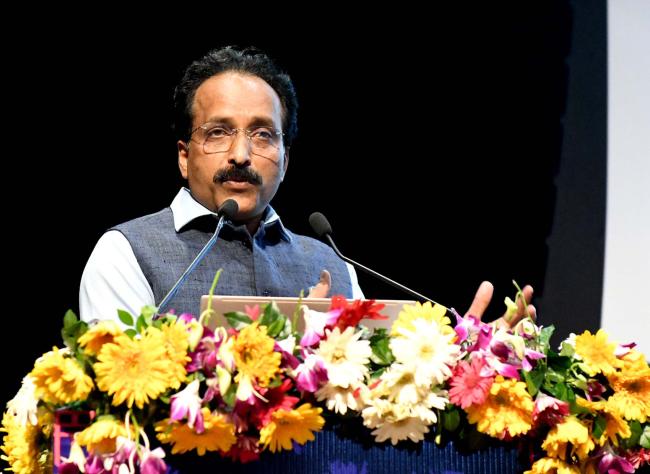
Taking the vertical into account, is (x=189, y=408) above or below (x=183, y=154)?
below

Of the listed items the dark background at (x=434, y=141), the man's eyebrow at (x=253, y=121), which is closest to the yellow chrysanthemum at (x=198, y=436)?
the man's eyebrow at (x=253, y=121)

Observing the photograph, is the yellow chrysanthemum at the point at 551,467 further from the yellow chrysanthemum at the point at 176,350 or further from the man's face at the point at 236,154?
the man's face at the point at 236,154

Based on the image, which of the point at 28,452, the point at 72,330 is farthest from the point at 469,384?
the point at 28,452

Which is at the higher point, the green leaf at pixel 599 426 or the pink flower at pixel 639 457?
the green leaf at pixel 599 426

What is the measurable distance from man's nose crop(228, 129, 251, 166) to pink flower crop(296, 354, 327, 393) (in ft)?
3.88

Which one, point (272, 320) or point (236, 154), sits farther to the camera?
point (236, 154)

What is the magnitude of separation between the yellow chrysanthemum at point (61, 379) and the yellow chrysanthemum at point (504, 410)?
60 centimetres

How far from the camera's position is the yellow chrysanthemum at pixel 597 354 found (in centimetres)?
150

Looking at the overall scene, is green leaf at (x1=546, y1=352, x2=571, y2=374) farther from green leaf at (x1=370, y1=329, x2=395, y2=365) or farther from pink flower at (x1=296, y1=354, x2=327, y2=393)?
pink flower at (x1=296, y1=354, x2=327, y2=393)

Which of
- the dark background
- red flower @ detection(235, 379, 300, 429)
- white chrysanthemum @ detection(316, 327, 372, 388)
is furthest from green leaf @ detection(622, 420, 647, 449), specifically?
the dark background

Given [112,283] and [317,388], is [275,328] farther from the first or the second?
[112,283]

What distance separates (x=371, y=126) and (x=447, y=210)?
0.44 meters

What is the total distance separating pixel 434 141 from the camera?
3.54m

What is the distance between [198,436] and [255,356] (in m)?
0.14
